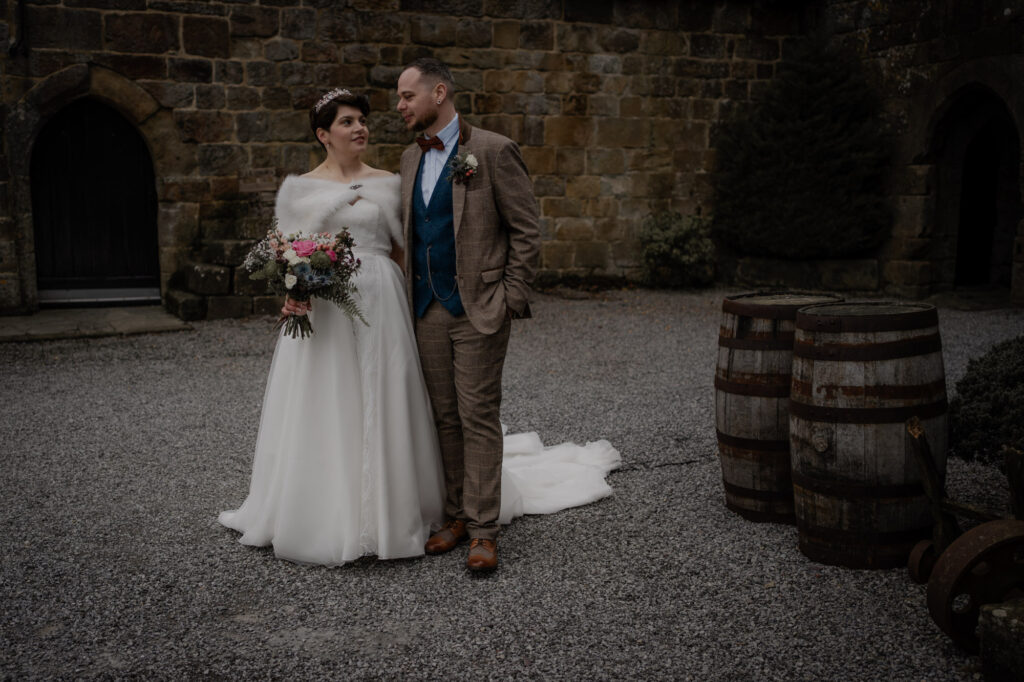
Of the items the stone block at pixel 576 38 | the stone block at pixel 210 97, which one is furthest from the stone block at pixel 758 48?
the stone block at pixel 210 97

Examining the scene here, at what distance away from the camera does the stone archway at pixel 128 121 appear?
9.80 metres

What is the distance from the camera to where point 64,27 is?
9.83m

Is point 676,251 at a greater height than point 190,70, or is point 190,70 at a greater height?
point 190,70

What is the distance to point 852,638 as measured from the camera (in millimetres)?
3131

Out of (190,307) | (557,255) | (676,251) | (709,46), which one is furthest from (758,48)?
(190,307)

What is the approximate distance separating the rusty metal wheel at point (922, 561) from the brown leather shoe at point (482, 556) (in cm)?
154

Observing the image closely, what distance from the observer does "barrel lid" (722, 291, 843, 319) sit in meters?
3.97

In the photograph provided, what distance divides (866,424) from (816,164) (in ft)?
28.6

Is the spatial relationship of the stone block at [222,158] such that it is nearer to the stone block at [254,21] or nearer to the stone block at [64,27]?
the stone block at [254,21]

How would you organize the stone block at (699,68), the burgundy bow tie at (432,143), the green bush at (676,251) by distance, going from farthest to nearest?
the stone block at (699,68) → the green bush at (676,251) → the burgundy bow tie at (432,143)

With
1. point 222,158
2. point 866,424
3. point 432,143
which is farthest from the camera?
point 222,158

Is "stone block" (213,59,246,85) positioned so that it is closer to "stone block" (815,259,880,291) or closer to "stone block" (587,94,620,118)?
"stone block" (587,94,620,118)

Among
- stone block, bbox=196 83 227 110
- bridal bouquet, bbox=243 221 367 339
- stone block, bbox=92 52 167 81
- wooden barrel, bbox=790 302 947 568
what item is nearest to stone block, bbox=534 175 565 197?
stone block, bbox=196 83 227 110

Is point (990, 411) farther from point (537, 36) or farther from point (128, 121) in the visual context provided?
point (128, 121)
